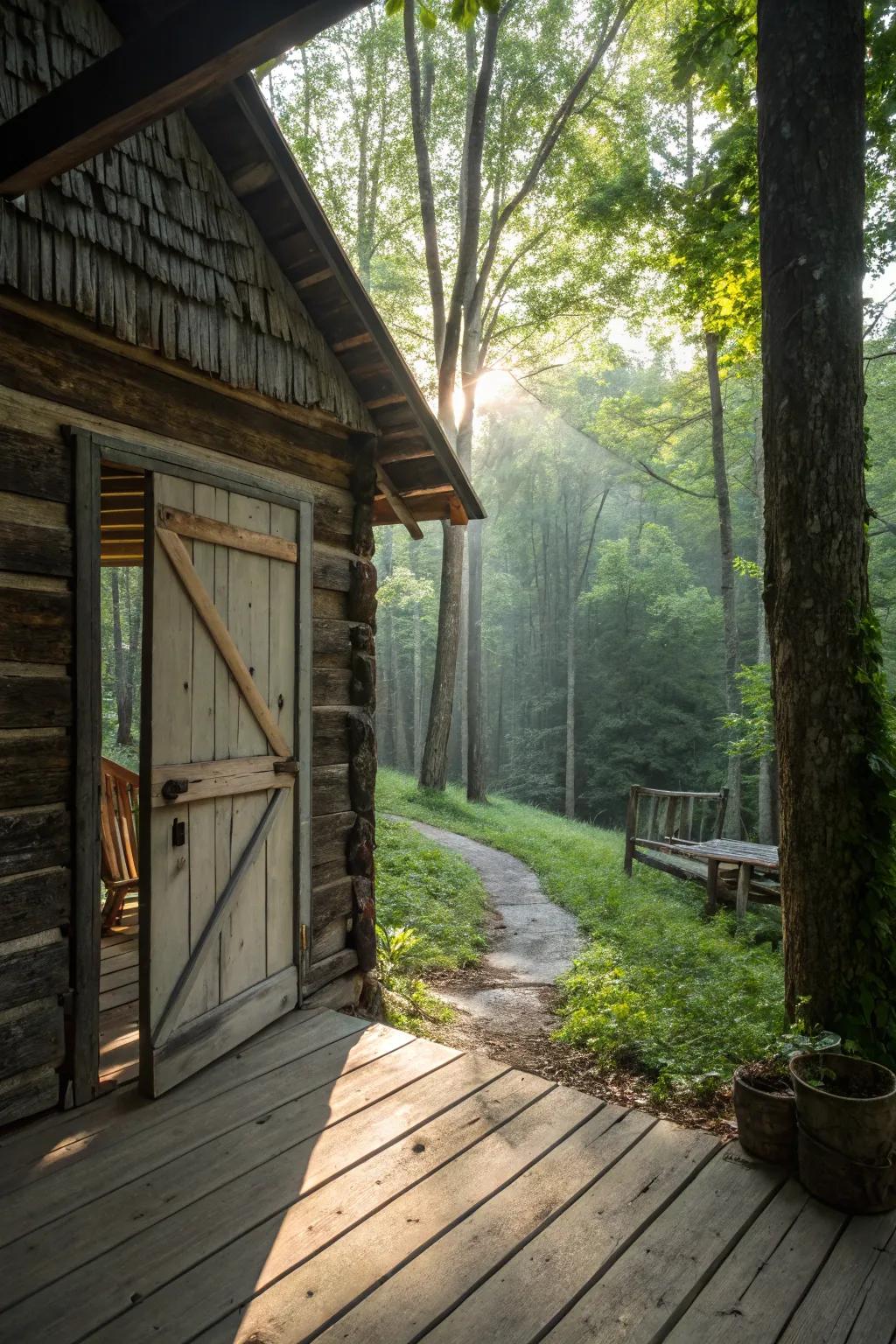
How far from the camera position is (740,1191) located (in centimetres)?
280

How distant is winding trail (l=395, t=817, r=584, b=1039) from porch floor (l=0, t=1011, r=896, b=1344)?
2204 millimetres

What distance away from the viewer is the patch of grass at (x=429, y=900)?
275 inches

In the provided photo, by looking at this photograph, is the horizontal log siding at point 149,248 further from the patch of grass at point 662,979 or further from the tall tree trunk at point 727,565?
the tall tree trunk at point 727,565

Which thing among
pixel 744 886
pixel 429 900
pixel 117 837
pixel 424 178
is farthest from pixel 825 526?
pixel 424 178

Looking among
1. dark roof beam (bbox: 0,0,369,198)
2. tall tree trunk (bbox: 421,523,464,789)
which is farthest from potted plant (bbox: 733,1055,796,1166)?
tall tree trunk (bbox: 421,523,464,789)

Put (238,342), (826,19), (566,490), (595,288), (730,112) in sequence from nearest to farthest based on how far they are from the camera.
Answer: (826,19)
(238,342)
(730,112)
(595,288)
(566,490)

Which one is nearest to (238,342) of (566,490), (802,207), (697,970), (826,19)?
(802,207)

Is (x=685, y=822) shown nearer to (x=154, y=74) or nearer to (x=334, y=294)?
(x=334, y=294)

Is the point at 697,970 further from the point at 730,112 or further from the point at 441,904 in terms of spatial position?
the point at 730,112

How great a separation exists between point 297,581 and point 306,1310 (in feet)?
10.5

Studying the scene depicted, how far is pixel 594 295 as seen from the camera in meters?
14.8

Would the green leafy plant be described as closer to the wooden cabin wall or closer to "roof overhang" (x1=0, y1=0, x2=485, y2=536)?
the wooden cabin wall

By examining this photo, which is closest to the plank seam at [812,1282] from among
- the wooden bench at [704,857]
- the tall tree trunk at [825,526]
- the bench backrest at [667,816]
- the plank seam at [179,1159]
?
the tall tree trunk at [825,526]

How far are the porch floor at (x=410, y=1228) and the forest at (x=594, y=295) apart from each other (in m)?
3.28
